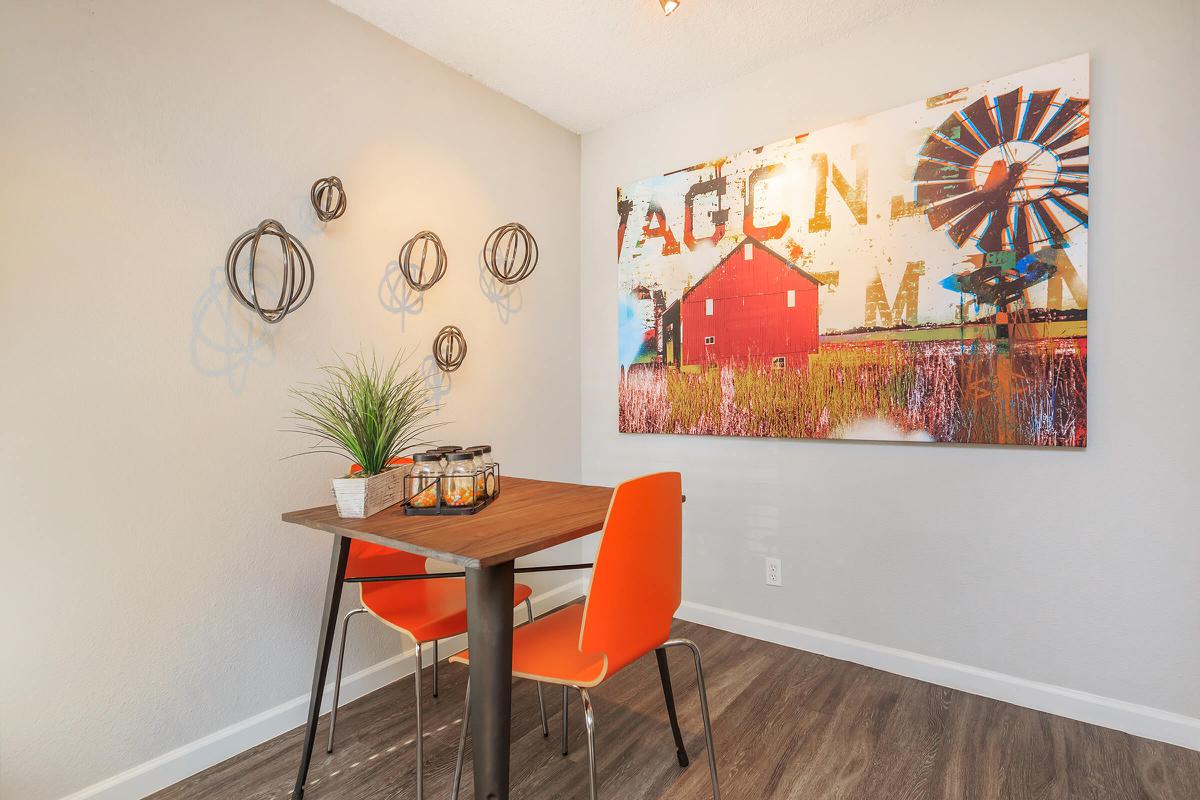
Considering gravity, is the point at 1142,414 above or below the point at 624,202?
below

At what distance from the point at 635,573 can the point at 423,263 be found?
165 centimetres

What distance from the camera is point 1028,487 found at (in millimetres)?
1979

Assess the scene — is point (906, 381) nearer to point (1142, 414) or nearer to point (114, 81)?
point (1142, 414)

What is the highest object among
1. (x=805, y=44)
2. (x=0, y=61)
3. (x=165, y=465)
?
(x=805, y=44)

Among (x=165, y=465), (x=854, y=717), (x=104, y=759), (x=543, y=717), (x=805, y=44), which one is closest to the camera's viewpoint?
(x=104, y=759)

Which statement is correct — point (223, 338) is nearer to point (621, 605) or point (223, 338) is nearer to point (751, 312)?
point (621, 605)

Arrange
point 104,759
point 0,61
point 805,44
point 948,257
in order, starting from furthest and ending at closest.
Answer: point 805,44 → point 948,257 → point 104,759 → point 0,61

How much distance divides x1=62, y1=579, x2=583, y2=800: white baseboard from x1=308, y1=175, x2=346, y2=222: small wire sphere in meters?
1.64

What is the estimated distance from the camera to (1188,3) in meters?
1.72

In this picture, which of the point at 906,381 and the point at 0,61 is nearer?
the point at 0,61

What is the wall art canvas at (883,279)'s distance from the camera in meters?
1.91

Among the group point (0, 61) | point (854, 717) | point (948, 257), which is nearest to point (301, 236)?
point (0, 61)

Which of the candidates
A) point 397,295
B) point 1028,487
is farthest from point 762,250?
point 397,295

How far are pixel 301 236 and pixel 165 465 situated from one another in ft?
2.76
